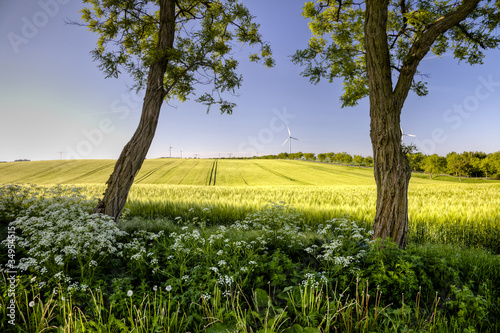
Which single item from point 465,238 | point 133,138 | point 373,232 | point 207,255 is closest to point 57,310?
point 207,255

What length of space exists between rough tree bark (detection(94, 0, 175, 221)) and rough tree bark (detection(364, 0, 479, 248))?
5337mm

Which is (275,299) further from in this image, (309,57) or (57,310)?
(309,57)

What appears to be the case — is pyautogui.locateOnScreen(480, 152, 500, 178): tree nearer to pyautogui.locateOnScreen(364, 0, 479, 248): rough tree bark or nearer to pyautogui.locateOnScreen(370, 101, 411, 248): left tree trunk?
pyautogui.locateOnScreen(364, 0, 479, 248): rough tree bark

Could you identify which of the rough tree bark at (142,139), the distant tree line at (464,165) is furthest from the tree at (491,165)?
the rough tree bark at (142,139)

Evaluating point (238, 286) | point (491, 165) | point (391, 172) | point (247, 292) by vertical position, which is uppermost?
point (491, 165)

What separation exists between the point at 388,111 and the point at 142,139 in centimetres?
610

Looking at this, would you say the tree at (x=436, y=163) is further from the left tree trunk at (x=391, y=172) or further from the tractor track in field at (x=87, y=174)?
the tractor track in field at (x=87, y=174)

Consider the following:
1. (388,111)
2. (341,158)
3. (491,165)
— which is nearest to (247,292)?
(388,111)

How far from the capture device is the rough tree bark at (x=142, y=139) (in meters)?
6.30

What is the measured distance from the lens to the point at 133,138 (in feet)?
21.1

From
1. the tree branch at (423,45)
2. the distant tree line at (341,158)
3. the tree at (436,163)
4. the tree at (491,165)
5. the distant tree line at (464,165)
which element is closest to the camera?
the tree branch at (423,45)

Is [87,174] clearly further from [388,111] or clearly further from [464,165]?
[464,165]

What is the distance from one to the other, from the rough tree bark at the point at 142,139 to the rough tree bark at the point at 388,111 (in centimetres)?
534

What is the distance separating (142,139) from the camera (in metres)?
6.45
